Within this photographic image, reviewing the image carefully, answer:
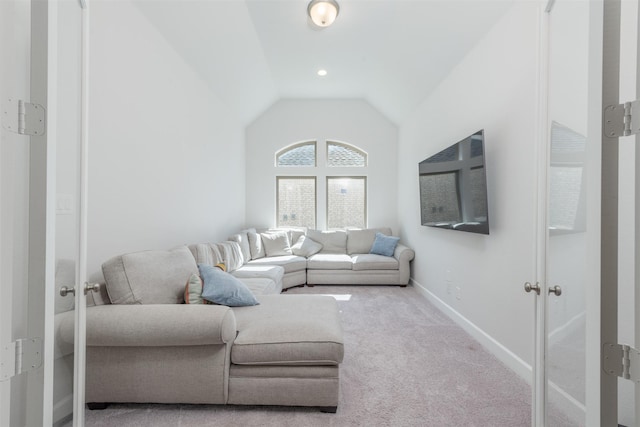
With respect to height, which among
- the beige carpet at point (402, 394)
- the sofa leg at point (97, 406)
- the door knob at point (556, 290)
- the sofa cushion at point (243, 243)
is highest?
the door knob at point (556, 290)

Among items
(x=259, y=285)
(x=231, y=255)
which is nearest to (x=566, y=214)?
(x=259, y=285)

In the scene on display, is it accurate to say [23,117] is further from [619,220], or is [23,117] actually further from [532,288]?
[532,288]

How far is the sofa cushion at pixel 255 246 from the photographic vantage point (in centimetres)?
461

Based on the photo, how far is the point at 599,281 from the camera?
85 centimetres

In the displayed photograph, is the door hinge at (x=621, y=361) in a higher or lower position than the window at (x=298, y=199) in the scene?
lower

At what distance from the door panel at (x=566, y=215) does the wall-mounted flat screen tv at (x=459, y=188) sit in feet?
3.81

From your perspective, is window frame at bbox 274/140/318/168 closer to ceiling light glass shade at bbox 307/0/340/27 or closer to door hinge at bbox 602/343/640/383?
ceiling light glass shade at bbox 307/0/340/27

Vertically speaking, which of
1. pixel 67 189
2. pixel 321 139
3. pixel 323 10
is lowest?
pixel 67 189

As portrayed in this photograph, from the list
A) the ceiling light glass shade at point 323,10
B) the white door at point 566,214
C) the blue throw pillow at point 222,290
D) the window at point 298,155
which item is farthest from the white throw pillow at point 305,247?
the white door at point 566,214

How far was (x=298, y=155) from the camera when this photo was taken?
18.9 ft

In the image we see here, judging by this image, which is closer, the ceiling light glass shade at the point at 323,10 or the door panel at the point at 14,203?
the door panel at the point at 14,203

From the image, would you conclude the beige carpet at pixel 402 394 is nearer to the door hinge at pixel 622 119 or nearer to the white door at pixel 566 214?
the white door at pixel 566 214

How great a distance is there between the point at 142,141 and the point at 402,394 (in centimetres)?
273

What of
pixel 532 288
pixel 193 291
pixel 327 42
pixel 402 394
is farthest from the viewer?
pixel 327 42
